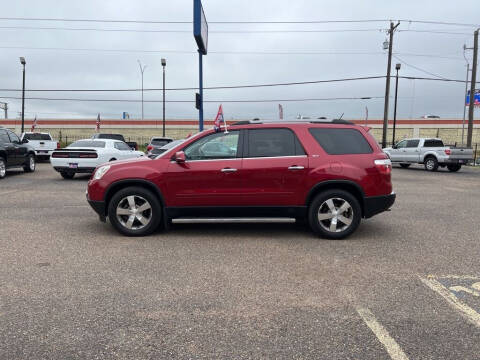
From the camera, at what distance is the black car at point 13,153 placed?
13334 millimetres

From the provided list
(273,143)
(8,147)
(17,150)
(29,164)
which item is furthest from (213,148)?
(29,164)

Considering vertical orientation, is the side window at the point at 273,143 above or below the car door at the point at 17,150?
above

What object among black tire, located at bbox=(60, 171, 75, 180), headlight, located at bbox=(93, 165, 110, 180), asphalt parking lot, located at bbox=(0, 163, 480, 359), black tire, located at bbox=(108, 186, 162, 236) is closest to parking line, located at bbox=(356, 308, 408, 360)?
asphalt parking lot, located at bbox=(0, 163, 480, 359)

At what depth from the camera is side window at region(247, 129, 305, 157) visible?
566cm

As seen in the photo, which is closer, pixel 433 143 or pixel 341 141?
pixel 341 141

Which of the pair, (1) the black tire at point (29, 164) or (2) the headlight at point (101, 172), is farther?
(1) the black tire at point (29, 164)

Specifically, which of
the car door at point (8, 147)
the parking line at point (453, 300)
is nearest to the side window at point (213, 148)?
the parking line at point (453, 300)

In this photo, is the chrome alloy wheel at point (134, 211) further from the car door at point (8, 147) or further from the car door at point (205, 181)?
the car door at point (8, 147)

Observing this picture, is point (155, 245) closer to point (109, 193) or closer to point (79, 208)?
point (109, 193)

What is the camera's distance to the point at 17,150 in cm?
1427

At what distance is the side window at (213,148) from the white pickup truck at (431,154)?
17316 millimetres

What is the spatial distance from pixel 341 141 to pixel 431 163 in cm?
1699

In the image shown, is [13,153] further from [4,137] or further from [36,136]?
[36,136]

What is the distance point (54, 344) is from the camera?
8.84 ft
